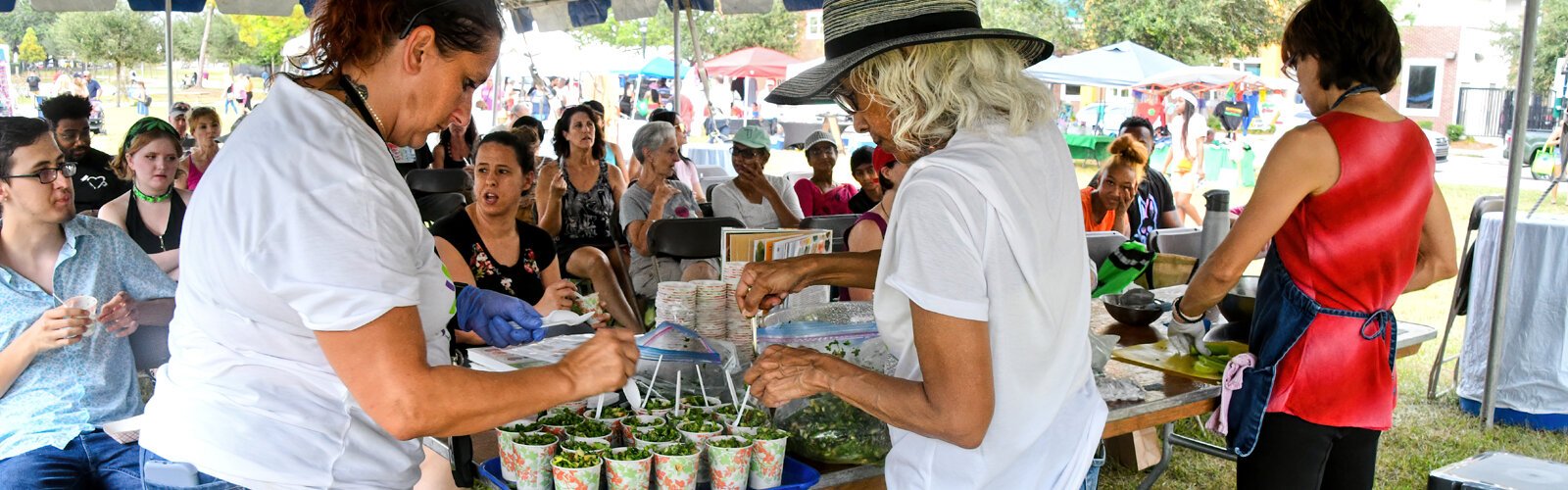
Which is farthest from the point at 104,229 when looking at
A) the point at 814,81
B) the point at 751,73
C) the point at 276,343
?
the point at 751,73

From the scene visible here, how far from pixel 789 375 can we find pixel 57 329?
1863 millimetres

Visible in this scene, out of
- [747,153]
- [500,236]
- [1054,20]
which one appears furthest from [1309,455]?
[1054,20]

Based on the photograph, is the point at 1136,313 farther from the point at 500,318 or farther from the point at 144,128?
the point at 144,128

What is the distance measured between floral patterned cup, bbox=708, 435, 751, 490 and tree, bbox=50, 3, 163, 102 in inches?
1319

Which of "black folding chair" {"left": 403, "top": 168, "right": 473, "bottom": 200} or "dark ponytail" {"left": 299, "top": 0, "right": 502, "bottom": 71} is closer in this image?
"dark ponytail" {"left": 299, "top": 0, "right": 502, "bottom": 71}

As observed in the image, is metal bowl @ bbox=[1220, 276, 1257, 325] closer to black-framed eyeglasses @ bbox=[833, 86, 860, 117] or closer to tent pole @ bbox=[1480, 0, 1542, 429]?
black-framed eyeglasses @ bbox=[833, 86, 860, 117]

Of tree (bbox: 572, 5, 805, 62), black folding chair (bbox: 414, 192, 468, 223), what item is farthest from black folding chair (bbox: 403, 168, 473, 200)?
tree (bbox: 572, 5, 805, 62)

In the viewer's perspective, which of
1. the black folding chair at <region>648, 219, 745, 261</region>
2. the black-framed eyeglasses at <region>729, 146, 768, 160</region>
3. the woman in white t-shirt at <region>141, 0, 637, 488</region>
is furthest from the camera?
the black-framed eyeglasses at <region>729, 146, 768, 160</region>

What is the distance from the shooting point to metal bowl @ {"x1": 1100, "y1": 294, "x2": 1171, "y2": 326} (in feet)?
10.9

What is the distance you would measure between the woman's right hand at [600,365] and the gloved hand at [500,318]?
0.81 metres

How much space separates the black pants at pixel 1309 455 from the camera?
7.93 ft

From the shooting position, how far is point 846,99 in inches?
71.6

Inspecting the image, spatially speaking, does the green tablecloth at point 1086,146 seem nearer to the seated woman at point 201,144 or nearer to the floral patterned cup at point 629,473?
the seated woman at point 201,144

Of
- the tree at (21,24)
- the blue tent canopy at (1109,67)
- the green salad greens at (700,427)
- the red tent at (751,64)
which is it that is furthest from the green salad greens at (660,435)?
the tree at (21,24)
